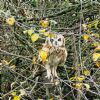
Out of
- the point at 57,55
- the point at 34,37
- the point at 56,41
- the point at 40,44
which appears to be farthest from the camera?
the point at 40,44

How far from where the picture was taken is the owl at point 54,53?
3.51 metres

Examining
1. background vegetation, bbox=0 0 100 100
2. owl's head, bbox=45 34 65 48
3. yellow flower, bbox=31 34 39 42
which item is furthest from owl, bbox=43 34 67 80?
yellow flower, bbox=31 34 39 42

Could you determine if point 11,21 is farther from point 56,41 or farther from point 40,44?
point 40,44

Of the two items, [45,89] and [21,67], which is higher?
[21,67]

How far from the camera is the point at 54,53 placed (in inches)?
142

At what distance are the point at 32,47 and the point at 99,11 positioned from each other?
37.0 inches

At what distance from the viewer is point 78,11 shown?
4301mm

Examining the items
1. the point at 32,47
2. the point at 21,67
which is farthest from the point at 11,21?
the point at 21,67

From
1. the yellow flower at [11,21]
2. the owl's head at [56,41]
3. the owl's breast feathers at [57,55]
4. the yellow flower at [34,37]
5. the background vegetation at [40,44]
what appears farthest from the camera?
the background vegetation at [40,44]

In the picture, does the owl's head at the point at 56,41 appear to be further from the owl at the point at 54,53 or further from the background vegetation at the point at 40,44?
the background vegetation at the point at 40,44

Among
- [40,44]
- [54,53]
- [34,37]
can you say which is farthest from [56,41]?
[34,37]

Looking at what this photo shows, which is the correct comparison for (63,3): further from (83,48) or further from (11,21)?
(11,21)

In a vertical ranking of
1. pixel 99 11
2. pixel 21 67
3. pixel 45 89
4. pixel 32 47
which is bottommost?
pixel 45 89

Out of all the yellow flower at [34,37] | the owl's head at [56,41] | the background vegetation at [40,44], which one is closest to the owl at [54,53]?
the owl's head at [56,41]
